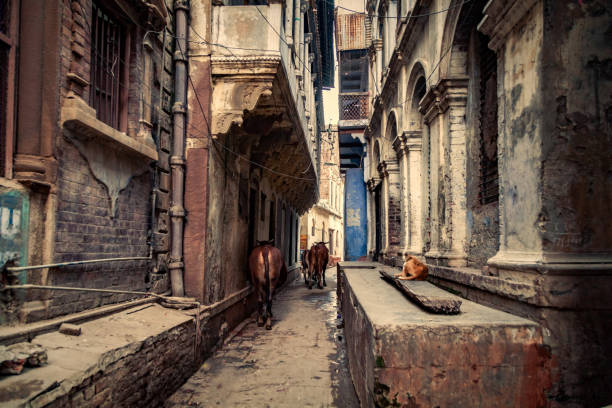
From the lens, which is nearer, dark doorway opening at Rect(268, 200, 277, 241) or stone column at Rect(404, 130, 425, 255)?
stone column at Rect(404, 130, 425, 255)

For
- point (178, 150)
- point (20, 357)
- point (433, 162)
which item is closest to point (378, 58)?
point (433, 162)

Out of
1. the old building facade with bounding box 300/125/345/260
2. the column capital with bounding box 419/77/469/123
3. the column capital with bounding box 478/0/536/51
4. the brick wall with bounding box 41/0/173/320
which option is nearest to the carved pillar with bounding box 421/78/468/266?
the column capital with bounding box 419/77/469/123

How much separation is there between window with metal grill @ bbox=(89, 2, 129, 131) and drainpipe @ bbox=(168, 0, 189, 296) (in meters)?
1.06

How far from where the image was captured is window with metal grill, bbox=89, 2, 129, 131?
442 centimetres

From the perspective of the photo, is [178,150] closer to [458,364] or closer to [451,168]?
[451,168]

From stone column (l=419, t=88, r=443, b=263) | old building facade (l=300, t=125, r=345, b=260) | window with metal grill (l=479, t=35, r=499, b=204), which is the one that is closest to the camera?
window with metal grill (l=479, t=35, r=499, b=204)

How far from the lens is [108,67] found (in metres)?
4.68

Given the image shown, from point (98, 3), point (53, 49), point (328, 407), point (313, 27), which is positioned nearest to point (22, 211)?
point (53, 49)

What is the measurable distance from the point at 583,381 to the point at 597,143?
1.77 m

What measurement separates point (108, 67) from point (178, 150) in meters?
1.58

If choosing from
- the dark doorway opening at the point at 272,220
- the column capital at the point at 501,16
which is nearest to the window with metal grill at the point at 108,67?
the column capital at the point at 501,16

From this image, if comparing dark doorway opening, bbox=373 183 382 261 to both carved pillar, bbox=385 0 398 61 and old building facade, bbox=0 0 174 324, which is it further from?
old building facade, bbox=0 0 174 324

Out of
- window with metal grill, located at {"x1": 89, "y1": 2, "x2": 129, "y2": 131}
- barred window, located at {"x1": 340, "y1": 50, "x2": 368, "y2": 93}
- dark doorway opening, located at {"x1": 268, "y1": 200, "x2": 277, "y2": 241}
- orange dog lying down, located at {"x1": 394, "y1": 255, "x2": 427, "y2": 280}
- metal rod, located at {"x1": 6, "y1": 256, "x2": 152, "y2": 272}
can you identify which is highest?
barred window, located at {"x1": 340, "y1": 50, "x2": 368, "y2": 93}

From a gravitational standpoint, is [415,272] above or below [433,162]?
below
